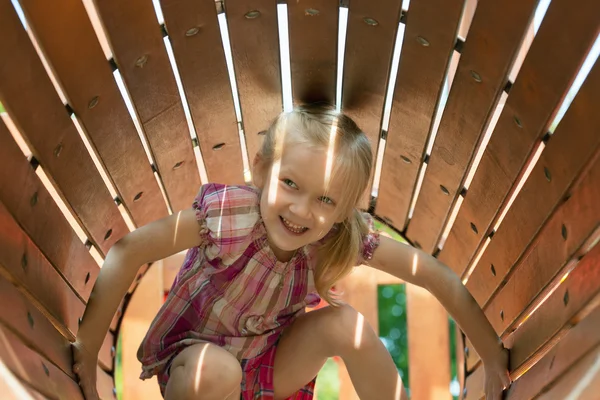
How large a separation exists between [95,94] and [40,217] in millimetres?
188

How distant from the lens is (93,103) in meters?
1.09

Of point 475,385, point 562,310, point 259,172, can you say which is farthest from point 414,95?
point 475,385

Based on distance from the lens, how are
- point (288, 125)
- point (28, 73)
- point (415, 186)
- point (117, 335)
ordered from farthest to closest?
1. point (117, 335)
2. point (415, 186)
3. point (288, 125)
4. point (28, 73)

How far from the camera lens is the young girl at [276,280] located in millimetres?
1000

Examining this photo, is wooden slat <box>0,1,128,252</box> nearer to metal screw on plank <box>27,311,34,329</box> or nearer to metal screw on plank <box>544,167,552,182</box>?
metal screw on plank <box>27,311,34,329</box>

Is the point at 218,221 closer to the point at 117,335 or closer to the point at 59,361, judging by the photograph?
the point at 59,361

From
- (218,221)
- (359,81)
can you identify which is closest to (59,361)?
(218,221)

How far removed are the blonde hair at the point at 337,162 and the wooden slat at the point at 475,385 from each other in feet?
1.13

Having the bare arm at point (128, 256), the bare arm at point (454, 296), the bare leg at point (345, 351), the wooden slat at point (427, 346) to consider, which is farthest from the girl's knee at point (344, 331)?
A: the wooden slat at point (427, 346)

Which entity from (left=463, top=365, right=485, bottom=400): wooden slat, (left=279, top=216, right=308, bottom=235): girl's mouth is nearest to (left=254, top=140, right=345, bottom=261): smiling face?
(left=279, top=216, right=308, bottom=235): girl's mouth

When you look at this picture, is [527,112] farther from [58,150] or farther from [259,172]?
[58,150]

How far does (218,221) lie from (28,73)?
30 cm

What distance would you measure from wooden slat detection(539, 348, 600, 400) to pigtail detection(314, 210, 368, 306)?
0.34 m

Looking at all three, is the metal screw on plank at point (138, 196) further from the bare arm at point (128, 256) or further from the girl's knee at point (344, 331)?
the girl's knee at point (344, 331)
